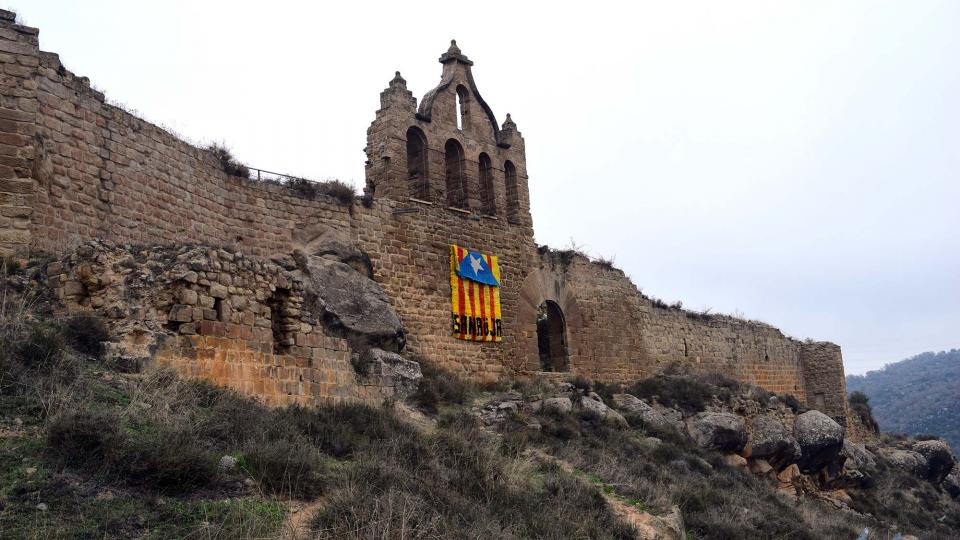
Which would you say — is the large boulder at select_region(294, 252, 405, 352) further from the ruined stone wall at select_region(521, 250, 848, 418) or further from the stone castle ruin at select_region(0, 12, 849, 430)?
the ruined stone wall at select_region(521, 250, 848, 418)

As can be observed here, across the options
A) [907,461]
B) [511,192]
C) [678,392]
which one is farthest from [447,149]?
[907,461]

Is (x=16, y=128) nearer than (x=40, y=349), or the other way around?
(x=40, y=349)

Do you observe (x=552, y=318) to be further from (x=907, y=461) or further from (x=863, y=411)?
(x=863, y=411)

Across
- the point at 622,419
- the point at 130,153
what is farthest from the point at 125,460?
the point at 622,419

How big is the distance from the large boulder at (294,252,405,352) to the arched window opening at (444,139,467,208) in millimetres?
4024

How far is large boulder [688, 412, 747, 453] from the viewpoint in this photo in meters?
15.7

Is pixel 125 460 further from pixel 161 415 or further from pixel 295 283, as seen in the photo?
pixel 295 283

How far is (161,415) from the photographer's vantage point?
19.8 feet

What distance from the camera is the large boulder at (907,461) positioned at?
21.9 meters

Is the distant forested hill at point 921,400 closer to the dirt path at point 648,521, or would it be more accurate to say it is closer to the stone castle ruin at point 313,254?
the stone castle ruin at point 313,254

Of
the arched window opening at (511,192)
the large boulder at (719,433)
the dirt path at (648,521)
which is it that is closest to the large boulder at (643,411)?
the large boulder at (719,433)

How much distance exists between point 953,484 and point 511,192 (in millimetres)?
15874

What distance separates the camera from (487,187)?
17797 millimetres

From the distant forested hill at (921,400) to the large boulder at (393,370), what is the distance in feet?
173
